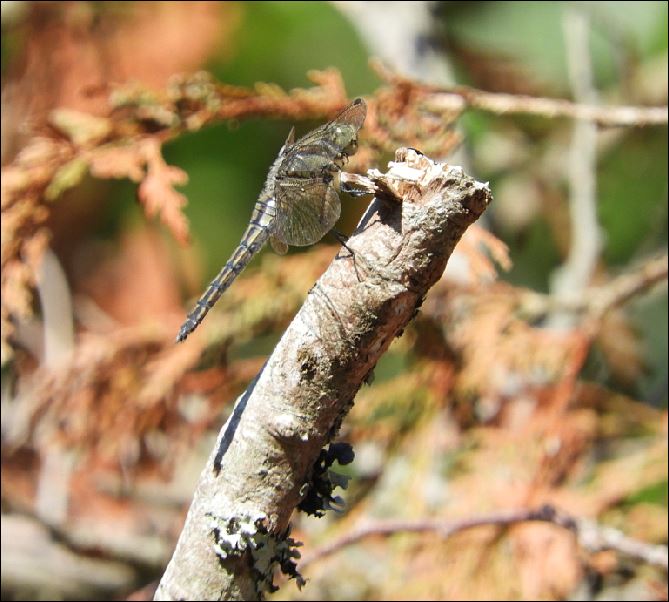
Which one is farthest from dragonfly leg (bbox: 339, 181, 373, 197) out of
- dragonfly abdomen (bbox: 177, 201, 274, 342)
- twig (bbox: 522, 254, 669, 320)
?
twig (bbox: 522, 254, 669, 320)

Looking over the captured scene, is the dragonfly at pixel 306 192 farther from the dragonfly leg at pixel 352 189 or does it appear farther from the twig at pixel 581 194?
the twig at pixel 581 194

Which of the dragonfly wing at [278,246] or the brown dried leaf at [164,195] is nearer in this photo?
the dragonfly wing at [278,246]

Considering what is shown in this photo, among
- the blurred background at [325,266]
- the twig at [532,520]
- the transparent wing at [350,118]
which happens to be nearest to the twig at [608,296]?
the blurred background at [325,266]

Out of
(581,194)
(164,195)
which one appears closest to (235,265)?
(164,195)

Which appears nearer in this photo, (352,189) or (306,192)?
(352,189)

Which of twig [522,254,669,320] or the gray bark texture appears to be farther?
twig [522,254,669,320]

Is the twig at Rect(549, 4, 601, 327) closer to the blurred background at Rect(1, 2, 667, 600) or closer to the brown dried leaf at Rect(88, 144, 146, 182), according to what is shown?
the blurred background at Rect(1, 2, 667, 600)

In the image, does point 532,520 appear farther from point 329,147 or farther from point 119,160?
point 119,160

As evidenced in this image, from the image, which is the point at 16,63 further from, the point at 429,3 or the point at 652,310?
the point at 652,310
